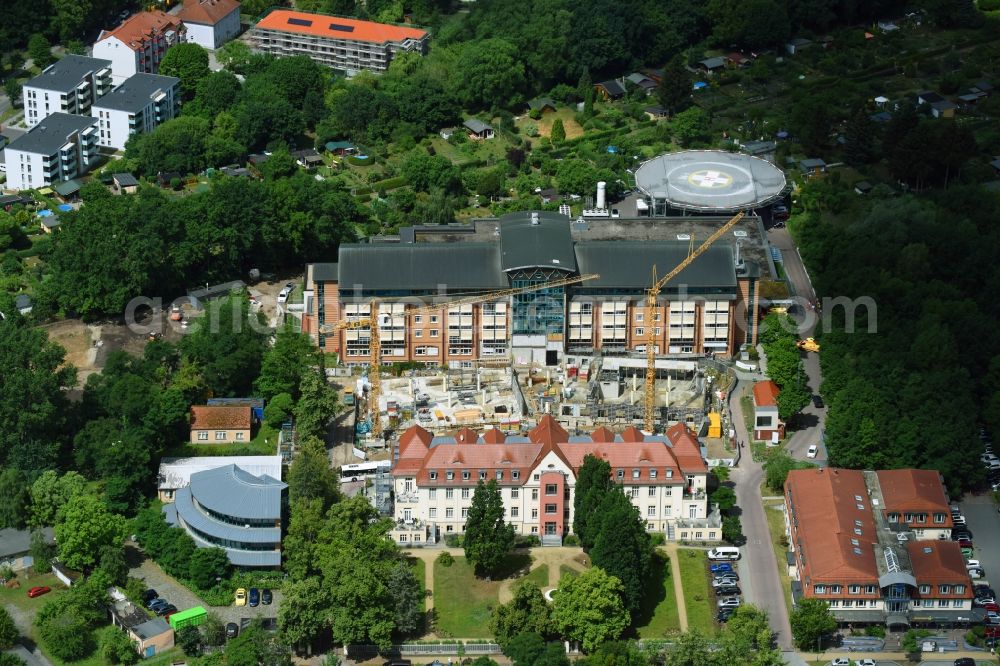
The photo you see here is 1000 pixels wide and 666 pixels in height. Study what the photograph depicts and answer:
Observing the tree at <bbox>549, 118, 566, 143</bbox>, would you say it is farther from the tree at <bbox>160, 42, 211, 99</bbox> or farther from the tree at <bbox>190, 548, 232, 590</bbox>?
the tree at <bbox>190, 548, 232, 590</bbox>

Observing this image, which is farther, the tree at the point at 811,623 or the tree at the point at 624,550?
the tree at the point at 624,550

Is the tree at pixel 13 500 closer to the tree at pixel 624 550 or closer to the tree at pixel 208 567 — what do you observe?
the tree at pixel 208 567

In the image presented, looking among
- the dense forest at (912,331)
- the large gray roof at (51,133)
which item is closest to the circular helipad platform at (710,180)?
the dense forest at (912,331)

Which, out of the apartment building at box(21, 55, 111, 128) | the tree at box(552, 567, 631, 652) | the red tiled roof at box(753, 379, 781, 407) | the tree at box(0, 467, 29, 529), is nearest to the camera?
the tree at box(552, 567, 631, 652)

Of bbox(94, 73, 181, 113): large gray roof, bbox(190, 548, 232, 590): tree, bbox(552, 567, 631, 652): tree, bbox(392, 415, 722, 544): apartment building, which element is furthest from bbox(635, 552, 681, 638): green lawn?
bbox(94, 73, 181, 113): large gray roof

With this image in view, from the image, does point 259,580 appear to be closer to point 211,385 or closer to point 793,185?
point 211,385

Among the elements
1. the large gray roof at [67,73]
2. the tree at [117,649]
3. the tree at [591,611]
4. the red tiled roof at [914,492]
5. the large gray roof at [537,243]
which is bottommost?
the tree at [117,649]

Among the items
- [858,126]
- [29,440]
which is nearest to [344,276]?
[29,440]
